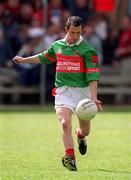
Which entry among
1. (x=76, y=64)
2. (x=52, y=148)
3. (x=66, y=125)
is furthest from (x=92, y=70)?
(x=52, y=148)

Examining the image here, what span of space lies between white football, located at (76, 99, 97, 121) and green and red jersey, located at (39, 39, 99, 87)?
0.33 metres

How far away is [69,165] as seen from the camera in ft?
33.8

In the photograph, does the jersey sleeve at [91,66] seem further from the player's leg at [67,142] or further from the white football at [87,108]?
the player's leg at [67,142]

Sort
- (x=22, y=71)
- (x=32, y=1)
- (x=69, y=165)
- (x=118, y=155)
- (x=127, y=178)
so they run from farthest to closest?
(x=32, y=1) < (x=22, y=71) < (x=118, y=155) < (x=69, y=165) < (x=127, y=178)

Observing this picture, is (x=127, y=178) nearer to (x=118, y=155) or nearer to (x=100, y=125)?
(x=118, y=155)

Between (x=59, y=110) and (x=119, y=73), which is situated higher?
(x=59, y=110)

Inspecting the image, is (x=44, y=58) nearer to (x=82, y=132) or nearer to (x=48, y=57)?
(x=48, y=57)

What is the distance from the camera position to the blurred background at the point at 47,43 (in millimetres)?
22000

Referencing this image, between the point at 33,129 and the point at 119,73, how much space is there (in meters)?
6.84

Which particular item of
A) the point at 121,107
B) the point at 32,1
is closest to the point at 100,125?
the point at 121,107

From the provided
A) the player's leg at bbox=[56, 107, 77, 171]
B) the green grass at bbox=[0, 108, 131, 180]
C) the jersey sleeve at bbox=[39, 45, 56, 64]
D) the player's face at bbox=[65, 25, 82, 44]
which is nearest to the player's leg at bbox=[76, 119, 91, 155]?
the green grass at bbox=[0, 108, 131, 180]

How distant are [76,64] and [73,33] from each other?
0.42 meters

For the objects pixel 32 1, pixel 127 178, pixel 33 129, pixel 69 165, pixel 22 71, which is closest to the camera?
pixel 127 178

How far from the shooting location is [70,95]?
35.2ft
